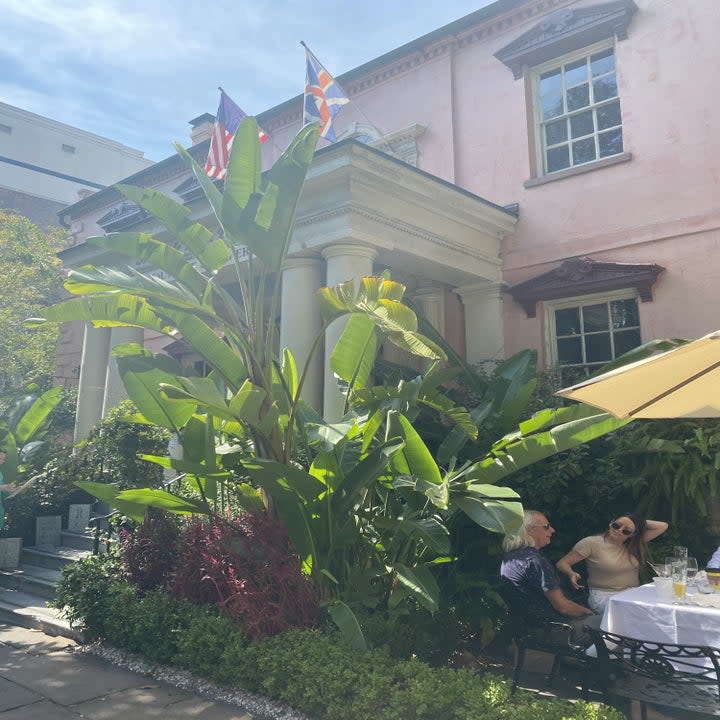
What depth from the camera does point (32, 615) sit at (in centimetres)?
748

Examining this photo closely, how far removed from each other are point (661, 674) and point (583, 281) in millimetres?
6899

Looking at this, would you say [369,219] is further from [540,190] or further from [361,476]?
[361,476]

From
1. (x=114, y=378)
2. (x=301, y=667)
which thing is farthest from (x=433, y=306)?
(x=301, y=667)

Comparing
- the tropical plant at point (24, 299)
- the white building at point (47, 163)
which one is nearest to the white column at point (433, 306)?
the tropical plant at point (24, 299)

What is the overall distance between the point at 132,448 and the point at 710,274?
8.65 metres

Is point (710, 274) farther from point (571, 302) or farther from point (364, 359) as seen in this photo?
point (364, 359)

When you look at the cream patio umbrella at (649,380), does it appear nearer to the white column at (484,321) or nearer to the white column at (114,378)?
the white column at (484,321)

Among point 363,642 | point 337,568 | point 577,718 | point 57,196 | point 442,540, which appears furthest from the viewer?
point 57,196

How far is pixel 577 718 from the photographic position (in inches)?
138

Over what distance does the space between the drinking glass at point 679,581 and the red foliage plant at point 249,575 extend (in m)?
2.60

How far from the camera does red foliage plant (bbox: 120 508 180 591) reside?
6.57m

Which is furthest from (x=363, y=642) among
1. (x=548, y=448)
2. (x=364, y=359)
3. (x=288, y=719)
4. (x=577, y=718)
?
(x=364, y=359)

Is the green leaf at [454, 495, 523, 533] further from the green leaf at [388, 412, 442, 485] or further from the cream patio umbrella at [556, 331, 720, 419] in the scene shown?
the cream patio umbrella at [556, 331, 720, 419]

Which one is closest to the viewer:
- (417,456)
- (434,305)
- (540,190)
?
(417,456)
